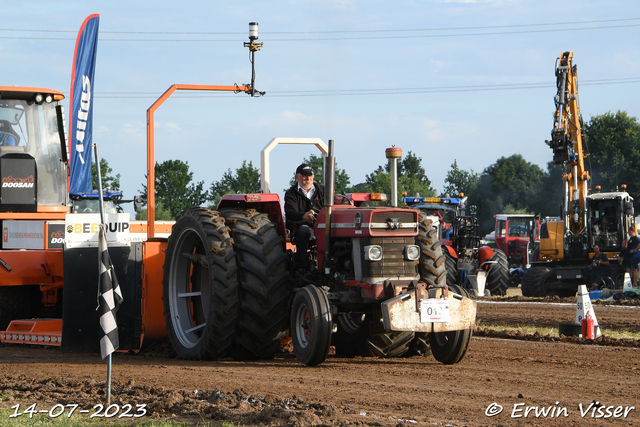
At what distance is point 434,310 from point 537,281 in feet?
50.3

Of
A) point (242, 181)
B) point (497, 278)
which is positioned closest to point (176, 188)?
point (242, 181)

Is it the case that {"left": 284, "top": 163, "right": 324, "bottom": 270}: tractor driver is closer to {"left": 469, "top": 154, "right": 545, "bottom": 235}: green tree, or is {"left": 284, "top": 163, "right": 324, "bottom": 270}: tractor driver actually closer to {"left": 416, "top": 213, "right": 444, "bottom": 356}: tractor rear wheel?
{"left": 416, "top": 213, "right": 444, "bottom": 356}: tractor rear wheel

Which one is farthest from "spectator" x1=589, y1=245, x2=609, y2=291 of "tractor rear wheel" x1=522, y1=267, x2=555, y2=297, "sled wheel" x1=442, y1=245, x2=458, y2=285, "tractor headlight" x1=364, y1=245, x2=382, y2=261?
"tractor headlight" x1=364, y1=245, x2=382, y2=261

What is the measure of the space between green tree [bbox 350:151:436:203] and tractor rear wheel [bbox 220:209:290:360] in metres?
44.5

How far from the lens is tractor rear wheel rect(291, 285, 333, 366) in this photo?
6.83 m

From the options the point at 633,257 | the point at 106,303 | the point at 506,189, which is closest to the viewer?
the point at 106,303

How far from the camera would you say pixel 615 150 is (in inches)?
2466

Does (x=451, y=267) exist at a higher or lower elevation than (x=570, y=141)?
lower

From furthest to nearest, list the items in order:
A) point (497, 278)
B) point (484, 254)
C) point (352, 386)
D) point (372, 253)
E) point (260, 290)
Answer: point (497, 278), point (484, 254), point (260, 290), point (372, 253), point (352, 386)

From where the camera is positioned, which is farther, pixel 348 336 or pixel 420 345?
pixel 348 336

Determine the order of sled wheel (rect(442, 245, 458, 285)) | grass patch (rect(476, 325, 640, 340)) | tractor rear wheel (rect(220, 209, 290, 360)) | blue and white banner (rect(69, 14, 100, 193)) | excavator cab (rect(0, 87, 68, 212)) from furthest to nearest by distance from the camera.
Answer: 1. sled wheel (rect(442, 245, 458, 285))
2. blue and white banner (rect(69, 14, 100, 193))
3. grass patch (rect(476, 325, 640, 340))
4. excavator cab (rect(0, 87, 68, 212))
5. tractor rear wheel (rect(220, 209, 290, 360))

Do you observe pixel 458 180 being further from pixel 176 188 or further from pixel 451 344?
pixel 451 344

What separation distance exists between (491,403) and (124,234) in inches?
205

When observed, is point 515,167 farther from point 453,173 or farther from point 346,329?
point 346,329
